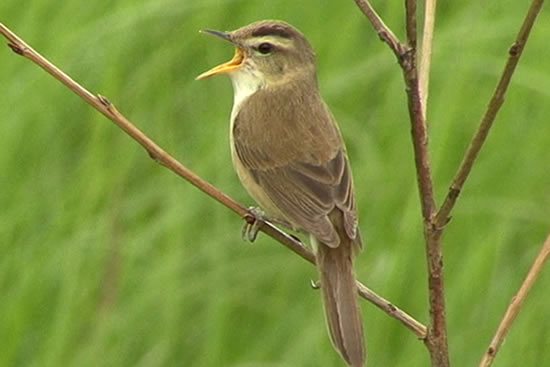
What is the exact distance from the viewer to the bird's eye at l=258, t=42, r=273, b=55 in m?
4.29

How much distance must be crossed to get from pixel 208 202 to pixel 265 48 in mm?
1139

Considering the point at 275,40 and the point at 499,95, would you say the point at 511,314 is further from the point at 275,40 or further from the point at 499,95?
the point at 275,40

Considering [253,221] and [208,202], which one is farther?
[208,202]

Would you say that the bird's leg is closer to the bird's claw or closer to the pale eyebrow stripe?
the bird's claw

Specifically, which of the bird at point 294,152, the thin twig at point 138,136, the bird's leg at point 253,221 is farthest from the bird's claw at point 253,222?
the thin twig at point 138,136

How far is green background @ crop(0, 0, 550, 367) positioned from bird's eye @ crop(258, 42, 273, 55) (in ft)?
3.06

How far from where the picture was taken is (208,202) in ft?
17.4

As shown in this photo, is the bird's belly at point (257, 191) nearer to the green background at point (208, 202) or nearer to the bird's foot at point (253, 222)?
the bird's foot at point (253, 222)

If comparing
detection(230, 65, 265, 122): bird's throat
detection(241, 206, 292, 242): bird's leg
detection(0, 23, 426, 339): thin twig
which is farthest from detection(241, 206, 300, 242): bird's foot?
detection(230, 65, 265, 122): bird's throat

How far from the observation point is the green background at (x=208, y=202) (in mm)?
4996

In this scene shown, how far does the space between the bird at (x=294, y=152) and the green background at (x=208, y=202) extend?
0.87 m

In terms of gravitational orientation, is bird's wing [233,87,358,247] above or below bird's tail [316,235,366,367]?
above

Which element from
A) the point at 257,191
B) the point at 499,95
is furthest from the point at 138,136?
the point at 257,191

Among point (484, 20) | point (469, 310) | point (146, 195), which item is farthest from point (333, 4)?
point (469, 310)
